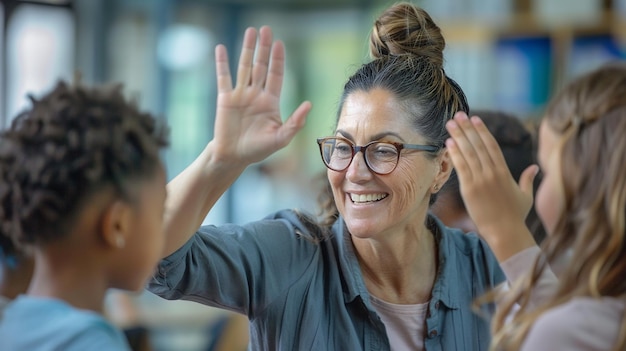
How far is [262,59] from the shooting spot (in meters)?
1.84

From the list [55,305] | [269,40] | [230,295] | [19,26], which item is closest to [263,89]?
[269,40]

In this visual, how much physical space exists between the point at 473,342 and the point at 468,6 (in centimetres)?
384

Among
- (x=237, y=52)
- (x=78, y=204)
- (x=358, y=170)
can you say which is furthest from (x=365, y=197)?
(x=237, y=52)

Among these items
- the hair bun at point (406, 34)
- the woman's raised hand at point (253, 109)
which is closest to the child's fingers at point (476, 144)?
the woman's raised hand at point (253, 109)

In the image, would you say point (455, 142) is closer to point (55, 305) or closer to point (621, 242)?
point (621, 242)

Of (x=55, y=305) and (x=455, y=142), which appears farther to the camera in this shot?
(x=455, y=142)

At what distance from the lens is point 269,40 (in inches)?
72.9

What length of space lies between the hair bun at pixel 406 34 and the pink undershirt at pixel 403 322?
0.58 m

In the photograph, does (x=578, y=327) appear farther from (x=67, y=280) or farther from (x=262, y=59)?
(x=262, y=59)

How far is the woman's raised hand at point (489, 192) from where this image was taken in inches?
62.6

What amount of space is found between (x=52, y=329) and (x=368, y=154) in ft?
3.09

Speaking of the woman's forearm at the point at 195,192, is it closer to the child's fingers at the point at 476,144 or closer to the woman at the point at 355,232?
the woman at the point at 355,232

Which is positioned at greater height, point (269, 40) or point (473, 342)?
point (269, 40)

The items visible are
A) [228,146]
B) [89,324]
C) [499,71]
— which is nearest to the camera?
→ [89,324]
